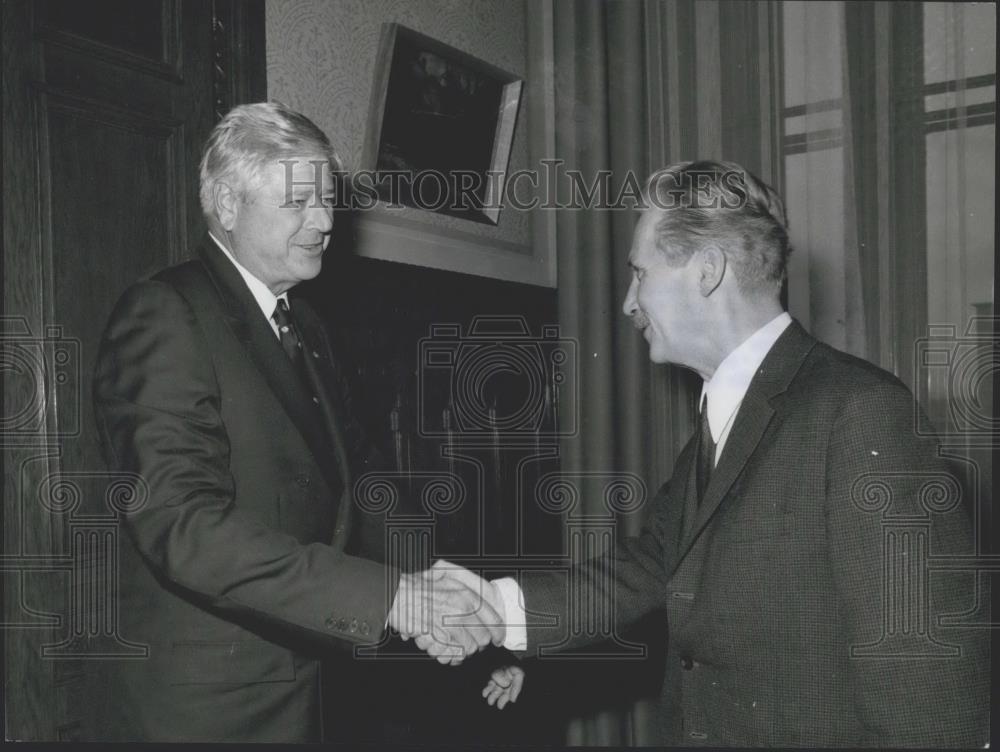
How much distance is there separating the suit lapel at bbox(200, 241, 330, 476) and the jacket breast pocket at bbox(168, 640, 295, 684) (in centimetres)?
30

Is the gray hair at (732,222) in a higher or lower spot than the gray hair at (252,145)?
lower

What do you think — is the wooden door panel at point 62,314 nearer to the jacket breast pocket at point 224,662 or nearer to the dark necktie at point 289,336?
the jacket breast pocket at point 224,662

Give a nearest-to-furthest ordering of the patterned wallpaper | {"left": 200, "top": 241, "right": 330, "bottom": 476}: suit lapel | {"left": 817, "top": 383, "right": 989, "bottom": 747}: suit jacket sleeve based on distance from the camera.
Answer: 1. {"left": 817, "top": 383, "right": 989, "bottom": 747}: suit jacket sleeve
2. {"left": 200, "top": 241, "right": 330, "bottom": 476}: suit lapel
3. the patterned wallpaper

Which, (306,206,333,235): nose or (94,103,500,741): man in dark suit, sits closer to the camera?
(94,103,500,741): man in dark suit

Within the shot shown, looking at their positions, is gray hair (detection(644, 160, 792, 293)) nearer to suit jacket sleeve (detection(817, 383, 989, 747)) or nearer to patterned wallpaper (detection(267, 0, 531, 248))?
suit jacket sleeve (detection(817, 383, 989, 747))

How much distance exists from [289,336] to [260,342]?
0.10m

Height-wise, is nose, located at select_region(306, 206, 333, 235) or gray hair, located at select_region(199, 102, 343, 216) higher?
gray hair, located at select_region(199, 102, 343, 216)

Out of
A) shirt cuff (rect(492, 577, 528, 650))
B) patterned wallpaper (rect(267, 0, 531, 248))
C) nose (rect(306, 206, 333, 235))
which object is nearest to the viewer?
nose (rect(306, 206, 333, 235))

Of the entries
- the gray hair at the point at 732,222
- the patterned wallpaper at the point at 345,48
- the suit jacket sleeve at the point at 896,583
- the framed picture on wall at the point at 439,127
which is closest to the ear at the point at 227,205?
the patterned wallpaper at the point at 345,48

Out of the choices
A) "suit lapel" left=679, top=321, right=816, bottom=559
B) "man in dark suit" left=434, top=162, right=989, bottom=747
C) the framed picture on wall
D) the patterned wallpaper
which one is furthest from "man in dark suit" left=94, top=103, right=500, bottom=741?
the framed picture on wall

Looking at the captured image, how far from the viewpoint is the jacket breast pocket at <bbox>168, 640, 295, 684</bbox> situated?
50.0 inches

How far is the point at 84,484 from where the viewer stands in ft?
4.24

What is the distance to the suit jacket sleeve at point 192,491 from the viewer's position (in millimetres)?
1238

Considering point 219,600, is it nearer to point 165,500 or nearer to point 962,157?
point 165,500
